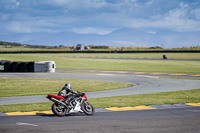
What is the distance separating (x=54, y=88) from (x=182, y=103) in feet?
32.9

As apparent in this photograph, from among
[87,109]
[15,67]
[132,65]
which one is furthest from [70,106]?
[132,65]

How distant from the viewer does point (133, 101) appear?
1712 cm

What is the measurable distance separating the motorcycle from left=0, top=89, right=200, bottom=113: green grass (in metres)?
2.27

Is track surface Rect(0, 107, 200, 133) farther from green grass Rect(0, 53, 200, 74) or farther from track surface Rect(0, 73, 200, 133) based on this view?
green grass Rect(0, 53, 200, 74)

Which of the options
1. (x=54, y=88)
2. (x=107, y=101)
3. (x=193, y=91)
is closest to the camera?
(x=107, y=101)

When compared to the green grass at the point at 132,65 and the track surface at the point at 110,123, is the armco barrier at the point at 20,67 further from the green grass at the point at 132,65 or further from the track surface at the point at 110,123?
the track surface at the point at 110,123

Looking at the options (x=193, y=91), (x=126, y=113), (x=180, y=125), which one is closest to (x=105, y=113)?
(x=126, y=113)

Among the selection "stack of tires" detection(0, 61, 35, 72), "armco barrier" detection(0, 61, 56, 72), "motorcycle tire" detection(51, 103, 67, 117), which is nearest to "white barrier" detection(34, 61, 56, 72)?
"armco barrier" detection(0, 61, 56, 72)

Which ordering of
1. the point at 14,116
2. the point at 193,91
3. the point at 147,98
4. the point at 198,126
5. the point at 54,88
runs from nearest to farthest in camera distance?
1. the point at 198,126
2. the point at 14,116
3. the point at 147,98
4. the point at 193,91
5. the point at 54,88

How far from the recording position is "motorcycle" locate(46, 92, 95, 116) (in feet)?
40.1

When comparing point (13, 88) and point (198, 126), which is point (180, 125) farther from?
point (13, 88)

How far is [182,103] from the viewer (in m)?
16.8

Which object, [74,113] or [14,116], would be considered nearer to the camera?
[14,116]

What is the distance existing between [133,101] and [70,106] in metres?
5.52
